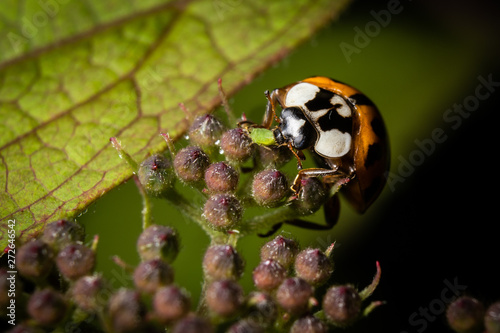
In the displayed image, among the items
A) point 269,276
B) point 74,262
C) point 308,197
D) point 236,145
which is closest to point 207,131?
point 236,145

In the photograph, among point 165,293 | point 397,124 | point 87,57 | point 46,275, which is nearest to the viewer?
point 165,293

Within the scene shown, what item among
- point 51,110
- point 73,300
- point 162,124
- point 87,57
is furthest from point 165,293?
point 87,57

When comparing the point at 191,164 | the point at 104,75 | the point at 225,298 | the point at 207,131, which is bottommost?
the point at 225,298

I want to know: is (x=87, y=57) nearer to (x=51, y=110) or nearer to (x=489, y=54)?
(x=51, y=110)

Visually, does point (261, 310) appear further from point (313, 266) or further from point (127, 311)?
point (127, 311)

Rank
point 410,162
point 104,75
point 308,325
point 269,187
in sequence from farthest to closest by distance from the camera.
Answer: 1. point 410,162
2. point 104,75
3. point 269,187
4. point 308,325

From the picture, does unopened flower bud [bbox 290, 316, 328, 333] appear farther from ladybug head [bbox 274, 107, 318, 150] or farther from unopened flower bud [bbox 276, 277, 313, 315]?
ladybug head [bbox 274, 107, 318, 150]
